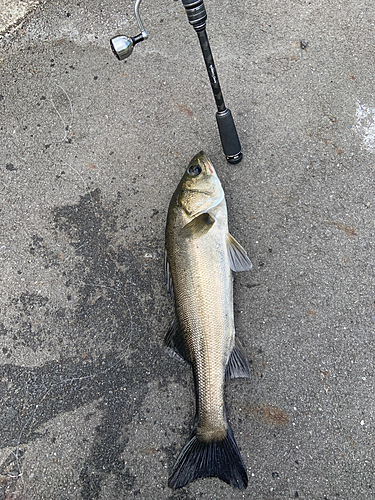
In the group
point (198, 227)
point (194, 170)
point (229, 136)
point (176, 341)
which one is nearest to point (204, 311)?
point (176, 341)

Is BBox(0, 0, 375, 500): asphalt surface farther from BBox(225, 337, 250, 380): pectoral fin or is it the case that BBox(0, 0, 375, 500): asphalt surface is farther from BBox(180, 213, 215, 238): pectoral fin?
BBox(180, 213, 215, 238): pectoral fin

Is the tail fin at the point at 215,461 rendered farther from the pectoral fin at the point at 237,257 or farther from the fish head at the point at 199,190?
the fish head at the point at 199,190

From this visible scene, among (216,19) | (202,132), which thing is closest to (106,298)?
(202,132)

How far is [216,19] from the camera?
3311mm

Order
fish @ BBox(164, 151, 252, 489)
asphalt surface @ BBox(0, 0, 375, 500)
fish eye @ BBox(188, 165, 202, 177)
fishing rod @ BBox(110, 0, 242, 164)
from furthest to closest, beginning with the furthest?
asphalt surface @ BBox(0, 0, 375, 500), fish eye @ BBox(188, 165, 202, 177), fish @ BBox(164, 151, 252, 489), fishing rod @ BBox(110, 0, 242, 164)

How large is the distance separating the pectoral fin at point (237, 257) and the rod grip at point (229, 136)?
78cm

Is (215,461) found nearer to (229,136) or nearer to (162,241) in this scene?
(162,241)

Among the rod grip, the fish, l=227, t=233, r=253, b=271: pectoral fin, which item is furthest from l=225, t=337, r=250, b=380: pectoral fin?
the rod grip

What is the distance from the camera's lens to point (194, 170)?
276 centimetres

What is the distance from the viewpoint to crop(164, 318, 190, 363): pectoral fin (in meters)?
2.75

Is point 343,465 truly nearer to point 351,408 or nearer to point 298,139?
point 351,408

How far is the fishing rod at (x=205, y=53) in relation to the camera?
87.4 inches

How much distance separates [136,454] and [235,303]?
1.65 meters

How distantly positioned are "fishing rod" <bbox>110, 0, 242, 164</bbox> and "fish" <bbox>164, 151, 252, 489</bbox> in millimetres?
342
